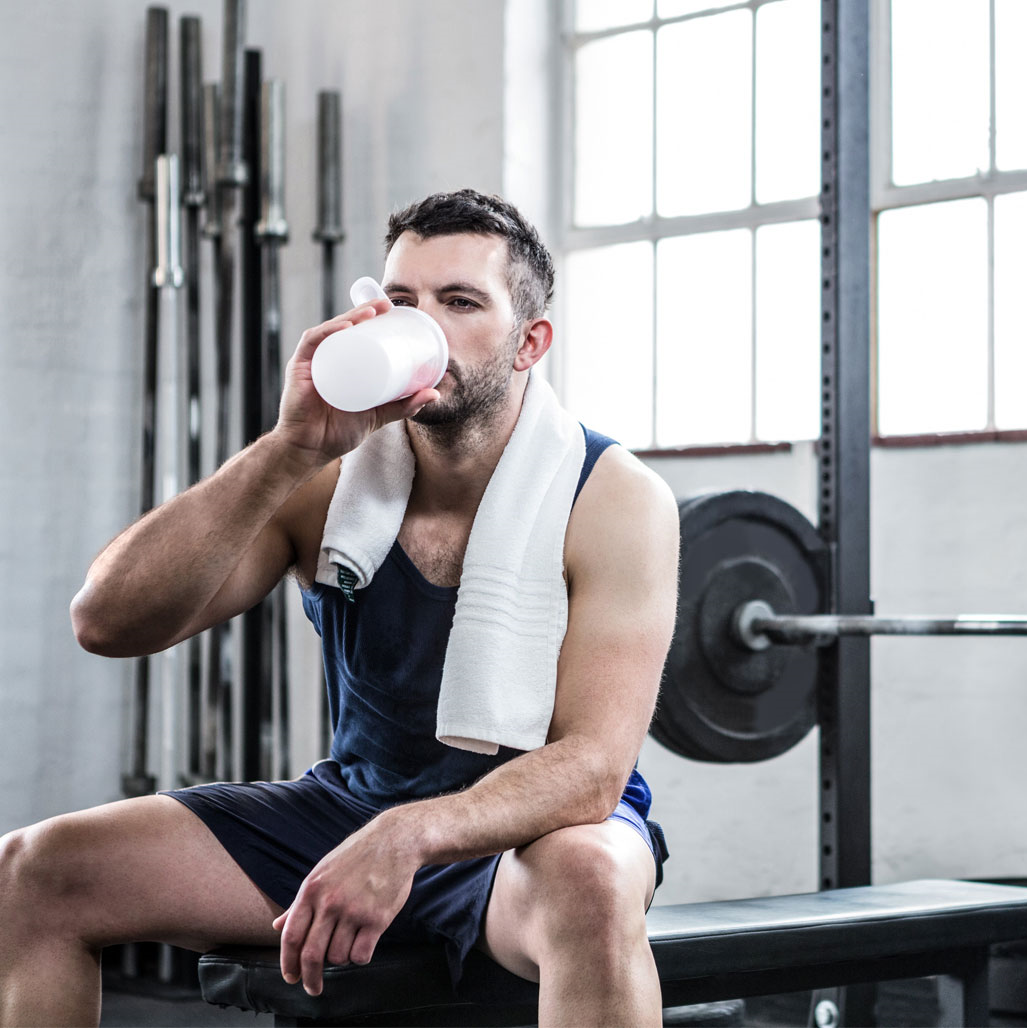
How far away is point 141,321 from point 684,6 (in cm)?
162

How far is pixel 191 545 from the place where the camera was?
150 centimetres

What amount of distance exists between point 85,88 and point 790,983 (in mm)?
2840

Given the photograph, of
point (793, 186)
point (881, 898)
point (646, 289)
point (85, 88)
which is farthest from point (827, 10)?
point (85, 88)

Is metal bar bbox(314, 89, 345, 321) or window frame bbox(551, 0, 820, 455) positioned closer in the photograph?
window frame bbox(551, 0, 820, 455)

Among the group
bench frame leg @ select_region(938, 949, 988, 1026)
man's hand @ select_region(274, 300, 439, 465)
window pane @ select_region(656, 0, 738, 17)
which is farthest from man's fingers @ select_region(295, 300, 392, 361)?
window pane @ select_region(656, 0, 738, 17)

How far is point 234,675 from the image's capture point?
142 inches

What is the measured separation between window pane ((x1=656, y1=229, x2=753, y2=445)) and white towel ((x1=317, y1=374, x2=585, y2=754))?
68.1 inches

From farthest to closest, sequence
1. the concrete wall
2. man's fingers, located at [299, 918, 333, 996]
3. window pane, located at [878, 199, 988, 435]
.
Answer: window pane, located at [878, 199, 988, 435] < the concrete wall < man's fingers, located at [299, 918, 333, 996]

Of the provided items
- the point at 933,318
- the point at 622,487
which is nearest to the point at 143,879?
the point at 622,487

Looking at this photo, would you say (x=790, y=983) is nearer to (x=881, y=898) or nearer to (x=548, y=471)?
(x=881, y=898)

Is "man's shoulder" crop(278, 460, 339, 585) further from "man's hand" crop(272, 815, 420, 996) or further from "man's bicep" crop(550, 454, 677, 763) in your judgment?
"man's hand" crop(272, 815, 420, 996)

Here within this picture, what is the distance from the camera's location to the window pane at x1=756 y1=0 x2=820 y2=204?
333 centimetres

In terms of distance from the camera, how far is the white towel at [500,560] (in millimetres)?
1531

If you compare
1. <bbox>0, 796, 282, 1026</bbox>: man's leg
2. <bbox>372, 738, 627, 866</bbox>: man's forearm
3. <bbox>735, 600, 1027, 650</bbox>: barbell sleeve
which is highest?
<bbox>735, 600, 1027, 650</bbox>: barbell sleeve
